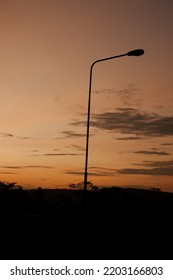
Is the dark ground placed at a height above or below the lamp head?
below

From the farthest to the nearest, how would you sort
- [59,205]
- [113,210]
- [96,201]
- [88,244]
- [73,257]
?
[96,201], [59,205], [113,210], [88,244], [73,257]

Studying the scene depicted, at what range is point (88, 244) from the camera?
1725 cm

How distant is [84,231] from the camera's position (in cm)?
1888

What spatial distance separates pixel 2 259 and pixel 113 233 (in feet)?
34.3

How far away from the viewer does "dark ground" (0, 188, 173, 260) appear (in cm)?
1543

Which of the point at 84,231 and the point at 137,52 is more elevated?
the point at 137,52

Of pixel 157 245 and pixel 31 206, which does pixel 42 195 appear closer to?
pixel 31 206

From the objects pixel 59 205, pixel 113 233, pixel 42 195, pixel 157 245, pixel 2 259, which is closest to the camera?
pixel 2 259

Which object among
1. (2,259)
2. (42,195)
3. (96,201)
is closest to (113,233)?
(2,259)

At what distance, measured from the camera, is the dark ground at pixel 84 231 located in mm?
15430

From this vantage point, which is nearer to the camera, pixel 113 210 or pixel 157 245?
pixel 157 245

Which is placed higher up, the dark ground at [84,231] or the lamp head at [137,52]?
the lamp head at [137,52]
